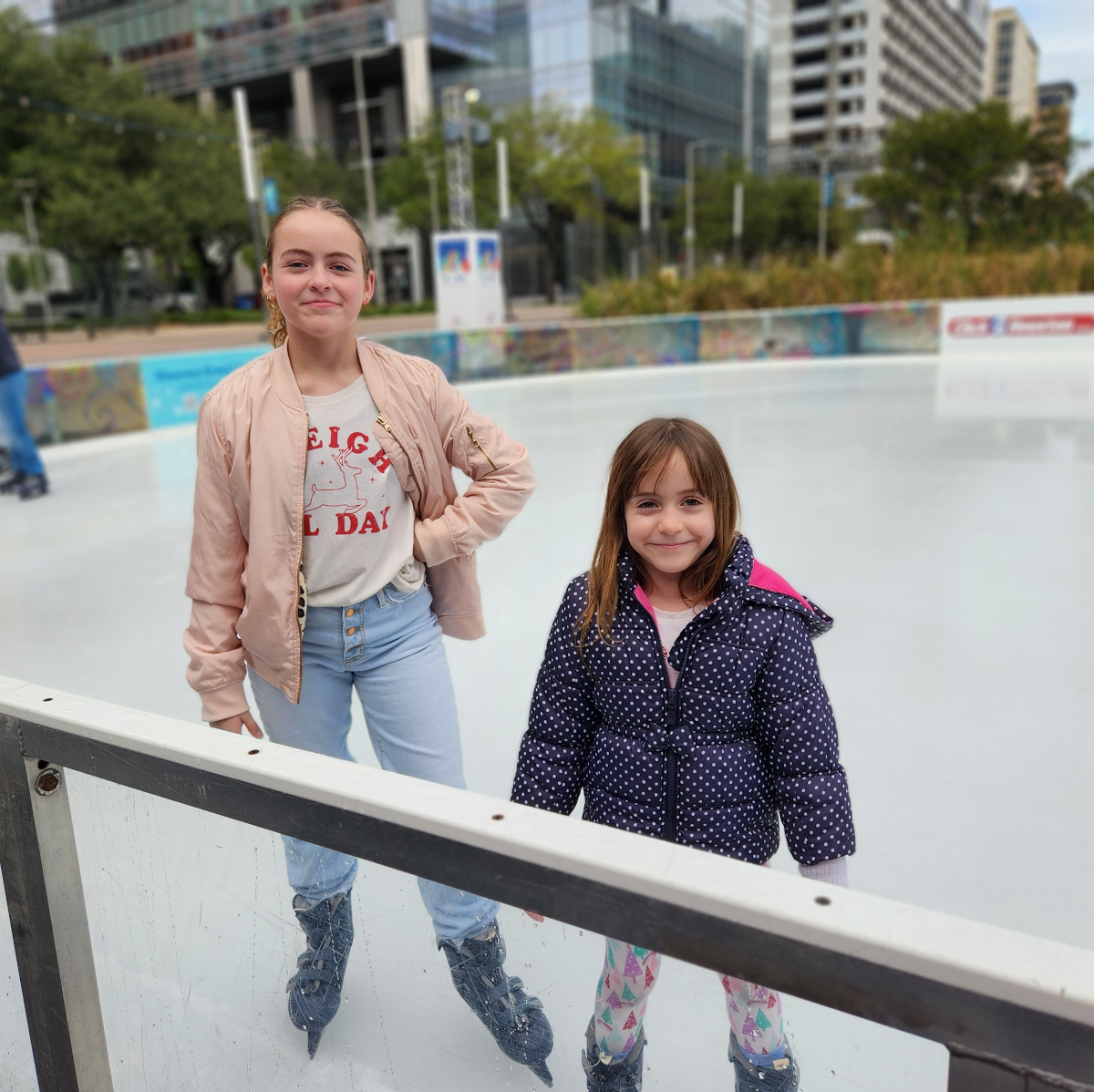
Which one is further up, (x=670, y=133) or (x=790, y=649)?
(x=670, y=133)

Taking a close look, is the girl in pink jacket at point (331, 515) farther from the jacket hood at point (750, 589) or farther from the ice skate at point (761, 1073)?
the ice skate at point (761, 1073)

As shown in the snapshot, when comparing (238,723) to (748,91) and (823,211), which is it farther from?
(748,91)

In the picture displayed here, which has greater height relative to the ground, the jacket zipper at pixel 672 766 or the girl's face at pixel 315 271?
the girl's face at pixel 315 271

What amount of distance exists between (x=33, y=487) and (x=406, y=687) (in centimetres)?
580

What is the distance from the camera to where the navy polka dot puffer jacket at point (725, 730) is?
124 cm

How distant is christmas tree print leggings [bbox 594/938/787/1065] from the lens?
756mm

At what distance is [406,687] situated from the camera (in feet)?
5.34

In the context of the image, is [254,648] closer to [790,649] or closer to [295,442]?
[295,442]

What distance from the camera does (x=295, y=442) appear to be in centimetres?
152

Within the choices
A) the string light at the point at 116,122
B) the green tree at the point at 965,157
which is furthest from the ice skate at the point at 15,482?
the green tree at the point at 965,157

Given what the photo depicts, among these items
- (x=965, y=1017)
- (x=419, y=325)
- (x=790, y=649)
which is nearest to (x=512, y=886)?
(x=965, y=1017)

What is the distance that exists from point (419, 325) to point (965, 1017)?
27068 millimetres

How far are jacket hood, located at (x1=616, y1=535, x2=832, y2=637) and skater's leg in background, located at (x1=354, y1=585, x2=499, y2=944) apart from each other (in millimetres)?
473

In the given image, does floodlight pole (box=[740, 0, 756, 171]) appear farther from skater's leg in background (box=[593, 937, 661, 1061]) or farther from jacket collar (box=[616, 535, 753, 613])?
skater's leg in background (box=[593, 937, 661, 1061])
